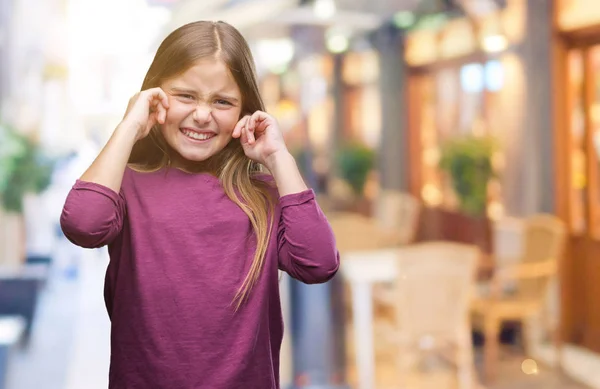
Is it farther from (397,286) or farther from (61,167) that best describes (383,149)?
(61,167)

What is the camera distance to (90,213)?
0.95 meters

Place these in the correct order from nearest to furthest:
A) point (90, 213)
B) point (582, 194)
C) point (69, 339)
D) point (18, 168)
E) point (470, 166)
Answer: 1. point (90, 213)
2. point (69, 339)
3. point (18, 168)
4. point (582, 194)
5. point (470, 166)

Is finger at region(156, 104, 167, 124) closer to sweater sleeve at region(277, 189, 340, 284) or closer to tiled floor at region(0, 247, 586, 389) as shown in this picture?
sweater sleeve at region(277, 189, 340, 284)

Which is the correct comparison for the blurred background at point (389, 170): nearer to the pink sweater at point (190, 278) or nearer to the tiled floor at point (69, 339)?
the tiled floor at point (69, 339)

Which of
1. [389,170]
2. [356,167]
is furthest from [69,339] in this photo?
[389,170]

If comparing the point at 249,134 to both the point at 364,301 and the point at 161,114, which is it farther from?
the point at 364,301

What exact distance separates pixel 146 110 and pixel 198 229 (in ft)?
0.57

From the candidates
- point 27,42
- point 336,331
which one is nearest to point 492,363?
point 336,331

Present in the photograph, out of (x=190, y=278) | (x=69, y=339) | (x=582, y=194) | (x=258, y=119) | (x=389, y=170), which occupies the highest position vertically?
(x=258, y=119)

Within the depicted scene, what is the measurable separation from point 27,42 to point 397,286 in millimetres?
1910

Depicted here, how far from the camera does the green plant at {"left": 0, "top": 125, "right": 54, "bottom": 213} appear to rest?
2.90 meters

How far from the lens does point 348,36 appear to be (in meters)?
5.83

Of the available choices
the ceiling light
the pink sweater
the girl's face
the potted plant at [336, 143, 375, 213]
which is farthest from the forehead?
the potted plant at [336, 143, 375, 213]

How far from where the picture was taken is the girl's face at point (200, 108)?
1.05 metres
